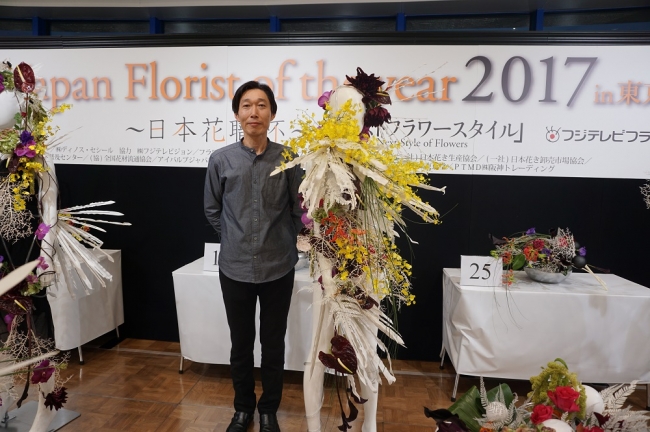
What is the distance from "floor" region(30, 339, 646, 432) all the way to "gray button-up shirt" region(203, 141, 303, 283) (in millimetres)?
743

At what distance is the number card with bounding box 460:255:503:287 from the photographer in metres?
2.67

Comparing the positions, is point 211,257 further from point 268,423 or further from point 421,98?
point 421,98

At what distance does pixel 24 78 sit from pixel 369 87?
4.63 feet

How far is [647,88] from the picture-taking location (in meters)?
2.97

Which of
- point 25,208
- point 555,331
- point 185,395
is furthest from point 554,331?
point 25,208

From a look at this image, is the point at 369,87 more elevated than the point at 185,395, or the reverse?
the point at 369,87

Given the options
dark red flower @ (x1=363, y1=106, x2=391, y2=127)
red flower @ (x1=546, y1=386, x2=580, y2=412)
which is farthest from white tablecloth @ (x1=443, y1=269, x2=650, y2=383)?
red flower @ (x1=546, y1=386, x2=580, y2=412)

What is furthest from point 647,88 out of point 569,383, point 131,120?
point 131,120

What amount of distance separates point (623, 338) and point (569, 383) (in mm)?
2059

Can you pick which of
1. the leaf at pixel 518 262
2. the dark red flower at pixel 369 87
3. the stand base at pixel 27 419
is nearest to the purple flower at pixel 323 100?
the dark red flower at pixel 369 87

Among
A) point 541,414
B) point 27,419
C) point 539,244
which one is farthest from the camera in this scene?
point 539,244

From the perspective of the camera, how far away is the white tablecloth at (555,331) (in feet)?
8.52

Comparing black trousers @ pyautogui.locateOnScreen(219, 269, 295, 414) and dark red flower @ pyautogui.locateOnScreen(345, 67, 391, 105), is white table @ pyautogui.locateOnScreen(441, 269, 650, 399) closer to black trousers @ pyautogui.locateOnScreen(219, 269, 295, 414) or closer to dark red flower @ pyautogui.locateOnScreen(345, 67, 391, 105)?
black trousers @ pyautogui.locateOnScreen(219, 269, 295, 414)

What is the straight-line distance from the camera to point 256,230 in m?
2.13
